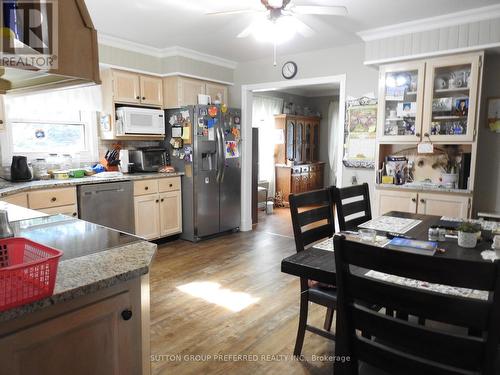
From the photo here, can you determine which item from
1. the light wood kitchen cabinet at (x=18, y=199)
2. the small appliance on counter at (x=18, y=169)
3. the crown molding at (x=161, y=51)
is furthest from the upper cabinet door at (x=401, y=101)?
the small appliance on counter at (x=18, y=169)

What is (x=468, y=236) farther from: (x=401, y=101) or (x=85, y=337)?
(x=401, y=101)

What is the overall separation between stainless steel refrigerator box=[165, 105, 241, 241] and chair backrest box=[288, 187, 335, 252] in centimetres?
244

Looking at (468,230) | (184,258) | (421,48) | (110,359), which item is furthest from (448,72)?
(110,359)

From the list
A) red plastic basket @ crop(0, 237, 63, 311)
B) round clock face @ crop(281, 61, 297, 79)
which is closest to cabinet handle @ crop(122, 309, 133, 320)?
red plastic basket @ crop(0, 237, 63, 311)

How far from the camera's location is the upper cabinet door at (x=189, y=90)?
434 centimetres

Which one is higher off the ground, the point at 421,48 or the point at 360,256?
the point at 421,48

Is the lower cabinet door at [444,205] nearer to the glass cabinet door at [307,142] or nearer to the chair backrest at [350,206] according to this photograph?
the chair backrest at [350,206]

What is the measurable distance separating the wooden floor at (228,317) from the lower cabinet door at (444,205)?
141cm

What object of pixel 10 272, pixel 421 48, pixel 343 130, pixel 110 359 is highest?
pixel 421 48

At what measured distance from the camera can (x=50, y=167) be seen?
12.3 ft

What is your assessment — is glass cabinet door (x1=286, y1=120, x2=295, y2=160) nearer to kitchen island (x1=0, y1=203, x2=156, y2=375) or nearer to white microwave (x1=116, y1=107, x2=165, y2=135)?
white microwave (x1=116, y1=107, x2=165, y2=135)

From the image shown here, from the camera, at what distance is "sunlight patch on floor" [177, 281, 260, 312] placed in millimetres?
2770

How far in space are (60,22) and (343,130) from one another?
128 inches

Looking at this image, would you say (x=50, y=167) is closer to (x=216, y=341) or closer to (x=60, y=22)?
(x=216, y=341)
